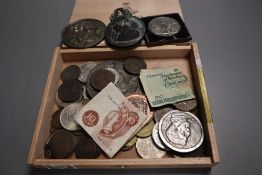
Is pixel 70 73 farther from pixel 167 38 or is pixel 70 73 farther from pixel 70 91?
pixel 167 38

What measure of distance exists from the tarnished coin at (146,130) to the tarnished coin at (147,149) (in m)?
0.02

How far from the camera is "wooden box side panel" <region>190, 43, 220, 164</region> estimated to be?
925 millimetres

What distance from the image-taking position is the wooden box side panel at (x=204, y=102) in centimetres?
92

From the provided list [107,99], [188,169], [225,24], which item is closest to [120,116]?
[107,99]

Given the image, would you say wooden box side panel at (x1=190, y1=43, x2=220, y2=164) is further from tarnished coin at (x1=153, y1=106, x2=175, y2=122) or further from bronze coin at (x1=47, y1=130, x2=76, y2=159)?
bronze coin at (x1=47, y1=130, x2=76, y2=159)

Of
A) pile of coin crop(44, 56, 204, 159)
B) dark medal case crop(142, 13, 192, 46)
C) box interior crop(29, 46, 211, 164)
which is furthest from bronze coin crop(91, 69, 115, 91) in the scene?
dark medal case crop(142, 13, 192, 46)

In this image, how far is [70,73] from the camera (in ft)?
4.21

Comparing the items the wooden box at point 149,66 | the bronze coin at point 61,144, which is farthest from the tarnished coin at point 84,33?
the bronze coin at point 61,144

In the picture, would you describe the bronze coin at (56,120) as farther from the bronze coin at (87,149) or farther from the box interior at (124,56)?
the bronze coin at (87,149)

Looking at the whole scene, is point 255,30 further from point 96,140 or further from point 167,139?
point 96,140

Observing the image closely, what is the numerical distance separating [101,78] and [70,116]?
0.24m

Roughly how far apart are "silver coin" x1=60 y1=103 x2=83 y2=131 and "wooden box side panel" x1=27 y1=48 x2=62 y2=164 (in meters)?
0.07

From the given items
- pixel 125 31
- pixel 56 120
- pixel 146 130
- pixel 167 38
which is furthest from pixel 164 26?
pixel 56 120

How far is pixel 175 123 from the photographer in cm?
107
